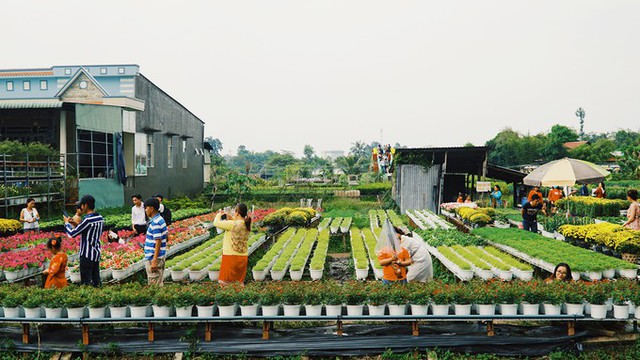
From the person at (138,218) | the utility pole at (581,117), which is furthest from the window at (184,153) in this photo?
the utility pole at (581,117)

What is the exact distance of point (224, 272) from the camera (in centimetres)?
773

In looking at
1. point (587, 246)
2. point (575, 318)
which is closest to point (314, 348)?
point (575, 318)

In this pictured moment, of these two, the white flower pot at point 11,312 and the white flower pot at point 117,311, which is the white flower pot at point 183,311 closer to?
the white flower pot at point 117,311

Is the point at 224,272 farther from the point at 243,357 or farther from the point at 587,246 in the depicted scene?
the point at 587,246

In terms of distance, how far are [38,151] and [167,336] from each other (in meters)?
14.3

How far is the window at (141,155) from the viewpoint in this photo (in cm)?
2403

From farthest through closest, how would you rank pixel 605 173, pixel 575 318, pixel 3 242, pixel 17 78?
pixel 17 78
pixel 605 173
pixel 3 242
pixel 575 318

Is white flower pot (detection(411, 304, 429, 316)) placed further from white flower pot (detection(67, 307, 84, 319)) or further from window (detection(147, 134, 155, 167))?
window (detection(147, 134, 155, 167))

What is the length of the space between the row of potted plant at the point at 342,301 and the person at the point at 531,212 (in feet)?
23.7

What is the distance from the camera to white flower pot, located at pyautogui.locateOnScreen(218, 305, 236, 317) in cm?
615

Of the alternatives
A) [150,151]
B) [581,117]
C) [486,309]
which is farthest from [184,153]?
[581,117]

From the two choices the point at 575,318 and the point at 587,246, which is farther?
the point at 587,246

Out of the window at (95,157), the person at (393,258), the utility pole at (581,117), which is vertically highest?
the utility pole at (581,117)

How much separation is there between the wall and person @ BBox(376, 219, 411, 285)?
60.8 ft
